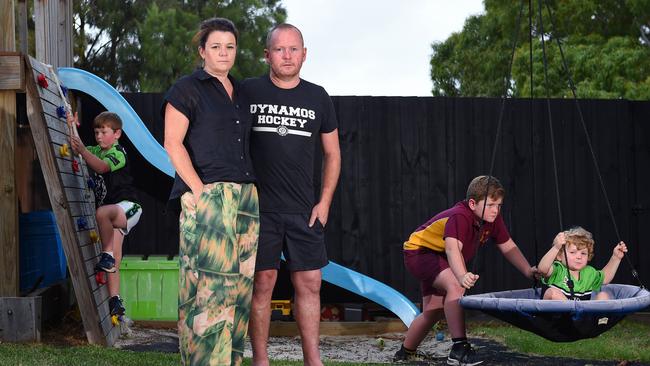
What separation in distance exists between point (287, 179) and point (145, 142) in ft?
11.4

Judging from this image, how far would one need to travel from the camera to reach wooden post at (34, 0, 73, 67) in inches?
314

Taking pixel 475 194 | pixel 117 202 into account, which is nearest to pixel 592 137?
pixel 475 194

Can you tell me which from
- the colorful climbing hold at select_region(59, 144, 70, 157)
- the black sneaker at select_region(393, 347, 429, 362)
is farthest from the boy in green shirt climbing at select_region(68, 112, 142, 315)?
the black sneaker at select_region(393, 347, 429, 362)

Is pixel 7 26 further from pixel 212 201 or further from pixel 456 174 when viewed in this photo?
pixel 456 174

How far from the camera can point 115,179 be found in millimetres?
7297

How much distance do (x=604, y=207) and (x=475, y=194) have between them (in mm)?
3524

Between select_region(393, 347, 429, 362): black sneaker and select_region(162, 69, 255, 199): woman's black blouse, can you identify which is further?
select_region(393, 347, 429, 362): black sneaker

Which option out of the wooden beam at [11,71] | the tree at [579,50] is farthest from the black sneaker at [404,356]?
the tree at [579,50]

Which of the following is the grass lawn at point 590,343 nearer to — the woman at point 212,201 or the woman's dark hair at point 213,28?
the woman at point 212,201

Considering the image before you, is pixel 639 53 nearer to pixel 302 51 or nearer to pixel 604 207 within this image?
pixel 604 207

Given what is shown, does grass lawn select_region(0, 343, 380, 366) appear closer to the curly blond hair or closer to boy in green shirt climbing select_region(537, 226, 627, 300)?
boy in green shirt climbing select_region(537, 226, 627, 300)

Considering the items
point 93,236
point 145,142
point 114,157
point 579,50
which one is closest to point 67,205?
point 93,236

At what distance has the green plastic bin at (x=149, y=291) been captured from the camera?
7988 mm

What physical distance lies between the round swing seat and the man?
2.84 feet
